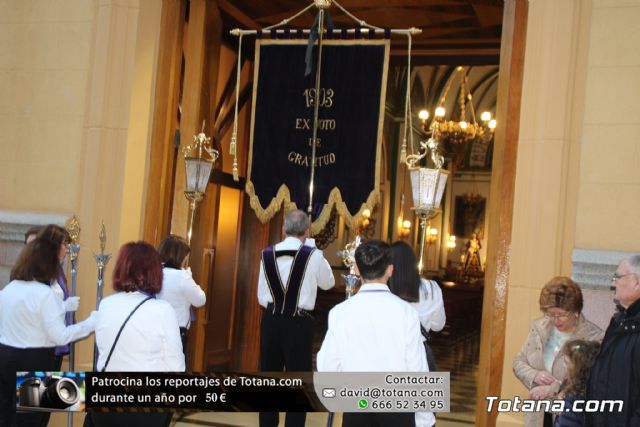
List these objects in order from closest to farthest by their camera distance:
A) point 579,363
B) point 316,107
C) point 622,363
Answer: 1. point 622,363
2. point 579,363
3. point 316,107

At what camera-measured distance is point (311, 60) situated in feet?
21.2

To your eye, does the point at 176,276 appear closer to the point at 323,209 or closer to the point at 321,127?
the point at 323,209

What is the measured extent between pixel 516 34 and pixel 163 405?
11.7 feet

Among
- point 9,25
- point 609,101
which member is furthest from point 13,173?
point 609,101

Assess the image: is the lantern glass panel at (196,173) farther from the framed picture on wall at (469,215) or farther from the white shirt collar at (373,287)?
the framed picture on wall at (469,215)

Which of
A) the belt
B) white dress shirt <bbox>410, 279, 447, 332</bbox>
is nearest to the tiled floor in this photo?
the belt

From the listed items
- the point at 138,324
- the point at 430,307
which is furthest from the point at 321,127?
the point at 138,324

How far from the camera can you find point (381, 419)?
3471 millimetres

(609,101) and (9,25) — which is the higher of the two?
(9,25)

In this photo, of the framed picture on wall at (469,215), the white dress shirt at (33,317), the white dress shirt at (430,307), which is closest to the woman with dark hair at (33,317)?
→ the white dress shirt at (33,317)

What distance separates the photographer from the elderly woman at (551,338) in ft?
13.2

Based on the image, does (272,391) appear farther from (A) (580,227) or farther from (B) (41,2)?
(B) (41,2)

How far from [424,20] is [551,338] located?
14.6 feet

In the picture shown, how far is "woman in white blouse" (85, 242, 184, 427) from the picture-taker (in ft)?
11.2
